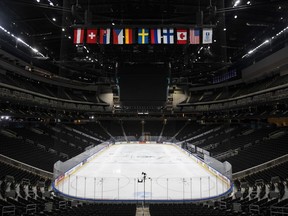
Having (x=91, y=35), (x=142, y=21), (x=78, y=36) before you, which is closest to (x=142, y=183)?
(x=91, y=35)

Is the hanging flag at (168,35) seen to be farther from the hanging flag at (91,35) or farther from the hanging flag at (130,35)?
the hanging flag at (91,35)

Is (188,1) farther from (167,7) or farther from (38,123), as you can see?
(38,123)

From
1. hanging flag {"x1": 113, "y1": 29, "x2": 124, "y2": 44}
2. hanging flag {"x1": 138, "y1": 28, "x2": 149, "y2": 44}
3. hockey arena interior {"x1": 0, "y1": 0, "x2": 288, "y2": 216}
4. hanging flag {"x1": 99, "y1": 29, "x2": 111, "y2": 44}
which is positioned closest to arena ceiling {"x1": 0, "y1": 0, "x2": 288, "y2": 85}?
hockey arena interior {"x1": 0, "y1": 0, "x2": 288, "y2": 216}

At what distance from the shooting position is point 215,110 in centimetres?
3250

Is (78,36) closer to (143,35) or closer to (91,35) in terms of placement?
(91,35)

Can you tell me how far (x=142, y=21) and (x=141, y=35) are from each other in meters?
2.02

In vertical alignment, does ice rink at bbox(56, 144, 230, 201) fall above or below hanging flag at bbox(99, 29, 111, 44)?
below

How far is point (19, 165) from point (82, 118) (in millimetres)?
21224

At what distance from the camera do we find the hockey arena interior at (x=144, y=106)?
10.9 metres

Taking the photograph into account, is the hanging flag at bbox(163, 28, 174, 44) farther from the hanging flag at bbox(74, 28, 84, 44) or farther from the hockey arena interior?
the hanging flag at bbox(74, 28, 84, 44)

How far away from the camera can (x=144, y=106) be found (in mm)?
31156

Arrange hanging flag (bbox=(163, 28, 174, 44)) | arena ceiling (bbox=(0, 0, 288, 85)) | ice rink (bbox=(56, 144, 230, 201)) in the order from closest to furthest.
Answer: hanging flag (bbox=(163, 28, 174, 44)) < ice rink (bbox=(56, 144, 230, 201)) < arena ceiling (bbox=(0, 0, 288, 85))

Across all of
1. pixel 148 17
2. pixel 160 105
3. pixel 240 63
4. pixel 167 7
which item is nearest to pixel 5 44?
pixel 148 17

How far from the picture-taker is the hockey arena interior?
35.9ft
